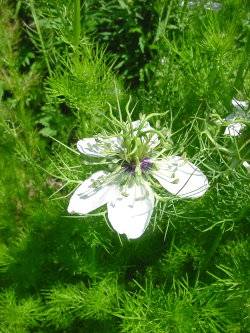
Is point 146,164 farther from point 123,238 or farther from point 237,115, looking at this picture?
point 123,238

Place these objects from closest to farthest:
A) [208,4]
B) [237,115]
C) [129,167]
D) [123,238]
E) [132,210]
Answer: [132,210], [129,167], [237,115], [123,238], [208,4]

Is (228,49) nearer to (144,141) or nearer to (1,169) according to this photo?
(144,141)

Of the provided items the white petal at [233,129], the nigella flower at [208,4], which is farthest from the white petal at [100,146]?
the nigella flower at [208,4]

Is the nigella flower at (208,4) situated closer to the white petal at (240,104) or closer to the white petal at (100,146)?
the white petal at (240,104)

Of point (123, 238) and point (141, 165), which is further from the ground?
point (141, 165)

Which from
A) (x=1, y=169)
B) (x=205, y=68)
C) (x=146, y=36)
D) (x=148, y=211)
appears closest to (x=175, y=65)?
(x=205, y=68)

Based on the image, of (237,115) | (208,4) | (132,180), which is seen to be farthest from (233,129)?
(208,4)
